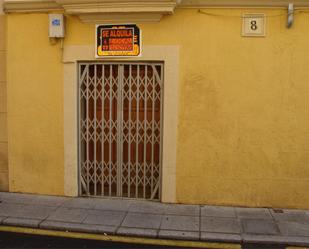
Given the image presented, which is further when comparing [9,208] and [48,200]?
[48,200]

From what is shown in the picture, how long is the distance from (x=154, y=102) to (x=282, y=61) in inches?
82.3

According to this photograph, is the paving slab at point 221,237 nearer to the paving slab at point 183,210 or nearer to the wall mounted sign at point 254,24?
the paving slab at point 183,210

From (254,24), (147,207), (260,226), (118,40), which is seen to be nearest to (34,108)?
(118,40)

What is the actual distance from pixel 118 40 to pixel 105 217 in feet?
9.10

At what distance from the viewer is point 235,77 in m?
6.30

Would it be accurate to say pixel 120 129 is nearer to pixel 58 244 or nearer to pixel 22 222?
pixel 22 222

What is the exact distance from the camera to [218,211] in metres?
6.28

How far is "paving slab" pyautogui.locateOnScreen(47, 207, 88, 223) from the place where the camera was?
5.90m

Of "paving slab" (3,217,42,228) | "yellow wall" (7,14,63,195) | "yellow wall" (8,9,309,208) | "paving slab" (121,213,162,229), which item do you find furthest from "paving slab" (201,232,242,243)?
"yellow wall" (7,14,63,195)

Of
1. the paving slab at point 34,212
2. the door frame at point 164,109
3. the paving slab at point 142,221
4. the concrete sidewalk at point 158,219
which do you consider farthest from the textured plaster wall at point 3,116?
the paving slab at point 142,221

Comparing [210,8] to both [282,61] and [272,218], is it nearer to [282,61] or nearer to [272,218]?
[282,61]

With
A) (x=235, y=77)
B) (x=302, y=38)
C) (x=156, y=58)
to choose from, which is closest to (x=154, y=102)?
(x=156, y=58)

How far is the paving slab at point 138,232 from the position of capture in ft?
17.9

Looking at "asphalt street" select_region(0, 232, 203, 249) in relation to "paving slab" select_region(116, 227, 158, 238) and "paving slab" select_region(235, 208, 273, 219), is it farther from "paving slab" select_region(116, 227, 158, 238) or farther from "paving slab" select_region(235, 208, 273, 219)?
"paving slab" select_region(235, 208, 273, 219)
